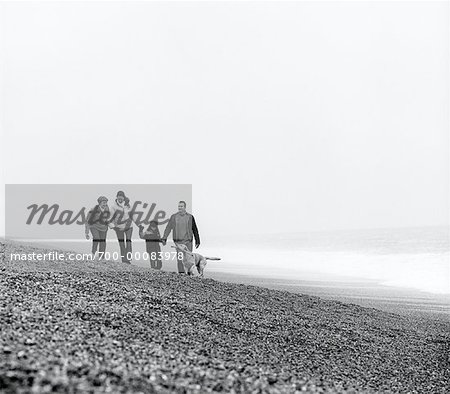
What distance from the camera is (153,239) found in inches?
706

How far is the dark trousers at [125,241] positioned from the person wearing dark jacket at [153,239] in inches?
14.6

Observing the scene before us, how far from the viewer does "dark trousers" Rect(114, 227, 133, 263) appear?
17.4m

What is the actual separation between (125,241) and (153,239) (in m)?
0.94

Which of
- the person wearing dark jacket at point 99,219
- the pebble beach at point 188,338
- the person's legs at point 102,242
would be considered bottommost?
the pebble beach at point 188,338

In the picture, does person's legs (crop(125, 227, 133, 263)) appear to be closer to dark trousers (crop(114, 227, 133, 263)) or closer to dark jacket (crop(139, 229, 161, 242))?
dark trousers (crop(114, 227, 133, 263))

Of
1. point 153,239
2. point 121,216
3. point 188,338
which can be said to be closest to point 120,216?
point 121,216

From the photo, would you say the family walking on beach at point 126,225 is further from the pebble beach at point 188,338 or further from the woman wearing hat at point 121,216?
the pebble beach at point 188,338

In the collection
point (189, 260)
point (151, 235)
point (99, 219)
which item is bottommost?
point (189, 260)

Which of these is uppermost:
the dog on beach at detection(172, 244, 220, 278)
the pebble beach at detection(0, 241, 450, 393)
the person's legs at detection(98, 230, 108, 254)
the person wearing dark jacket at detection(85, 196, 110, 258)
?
the person wearing dark jacket at detection(85, 196, 110, 258)

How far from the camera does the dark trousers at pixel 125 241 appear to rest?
17438 millimetres

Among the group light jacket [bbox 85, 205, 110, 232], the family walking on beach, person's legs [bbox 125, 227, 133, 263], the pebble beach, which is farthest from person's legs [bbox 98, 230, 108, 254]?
the pebble beach

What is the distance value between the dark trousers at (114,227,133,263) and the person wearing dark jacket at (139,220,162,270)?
14.6 inches

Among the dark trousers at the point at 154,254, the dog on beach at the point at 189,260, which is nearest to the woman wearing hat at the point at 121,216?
the dark trousers at the point at 154,254

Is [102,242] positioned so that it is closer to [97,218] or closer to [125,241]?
[97,218]
